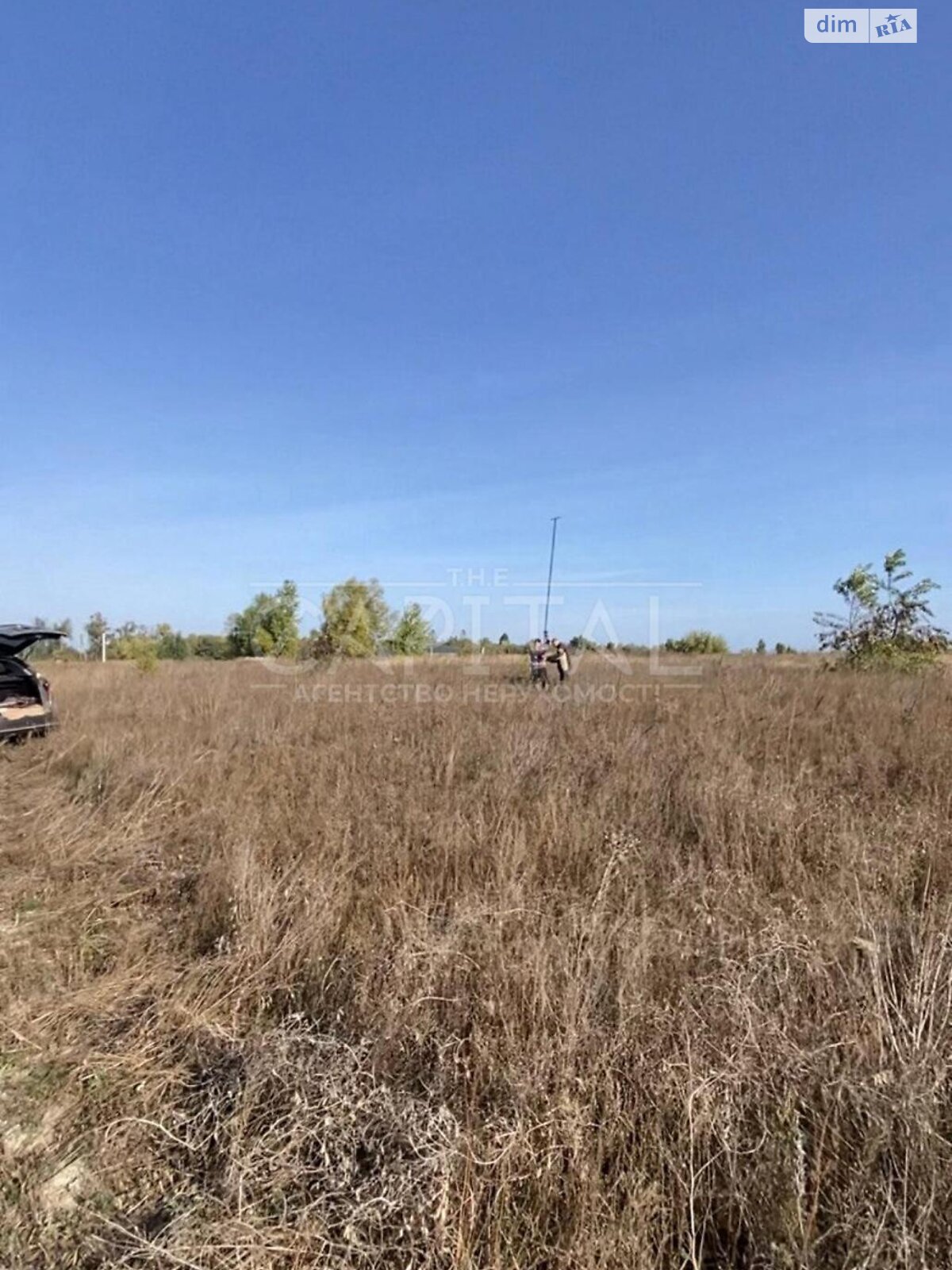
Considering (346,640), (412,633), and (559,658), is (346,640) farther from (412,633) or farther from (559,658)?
(559,658)

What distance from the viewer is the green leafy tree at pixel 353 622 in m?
21.6

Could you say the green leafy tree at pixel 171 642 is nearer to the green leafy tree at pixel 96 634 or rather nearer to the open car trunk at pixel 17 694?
the green leafy tree at pixel 96 634

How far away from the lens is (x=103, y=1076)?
1763 mm

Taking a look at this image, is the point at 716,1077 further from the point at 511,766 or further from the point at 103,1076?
the point at 511,766

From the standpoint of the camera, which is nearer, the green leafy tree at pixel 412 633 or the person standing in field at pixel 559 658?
the person standing in field at pixel 559 658

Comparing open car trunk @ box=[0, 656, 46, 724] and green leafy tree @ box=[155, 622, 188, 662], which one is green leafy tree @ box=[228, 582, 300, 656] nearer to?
green leafy tree @ box=[155, 622, 188, 662]

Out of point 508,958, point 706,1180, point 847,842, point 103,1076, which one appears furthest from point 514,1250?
point 847,842

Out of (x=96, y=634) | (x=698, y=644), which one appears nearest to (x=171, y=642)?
(x=96, y=634)

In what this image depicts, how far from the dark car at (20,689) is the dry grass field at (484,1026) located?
1.75 m

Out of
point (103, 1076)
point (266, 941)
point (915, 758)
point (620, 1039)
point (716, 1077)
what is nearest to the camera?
point (716, 1077)

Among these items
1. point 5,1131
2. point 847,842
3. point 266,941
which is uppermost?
point 847,842

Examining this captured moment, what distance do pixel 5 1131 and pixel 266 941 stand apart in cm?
86

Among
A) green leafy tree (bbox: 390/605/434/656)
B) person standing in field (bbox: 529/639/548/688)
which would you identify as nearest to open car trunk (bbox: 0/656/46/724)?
person standing in field (bbox: 529/639/548/688)

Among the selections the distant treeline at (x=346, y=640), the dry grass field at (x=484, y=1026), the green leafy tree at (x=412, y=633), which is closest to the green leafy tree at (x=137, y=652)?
the distant treeline at (x=346, y=640)
